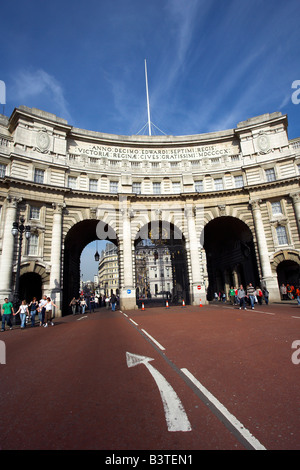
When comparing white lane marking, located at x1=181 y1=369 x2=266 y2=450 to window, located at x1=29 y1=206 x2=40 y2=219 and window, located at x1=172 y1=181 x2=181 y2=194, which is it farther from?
window, located at x1=172 y1=181 x2=181 y2=194

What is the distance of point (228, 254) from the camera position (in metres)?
33.9

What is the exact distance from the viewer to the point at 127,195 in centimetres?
2812

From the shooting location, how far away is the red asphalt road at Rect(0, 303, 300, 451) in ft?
9.17

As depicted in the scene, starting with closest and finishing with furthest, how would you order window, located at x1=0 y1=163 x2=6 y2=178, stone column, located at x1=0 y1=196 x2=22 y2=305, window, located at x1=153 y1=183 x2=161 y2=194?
stone column, located at x1=0 y1=196 x2=22 y2=305 → window, located at x1=0 y1=163 x2=6 y2=178 → window, located at x1=153 y1=183 x2=161 y2=194

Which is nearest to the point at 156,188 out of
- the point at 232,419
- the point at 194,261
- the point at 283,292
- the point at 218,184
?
the point at 218,184

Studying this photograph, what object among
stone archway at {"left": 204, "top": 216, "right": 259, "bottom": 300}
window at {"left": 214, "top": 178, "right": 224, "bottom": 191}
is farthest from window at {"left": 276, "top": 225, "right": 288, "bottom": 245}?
window at {"left": 214, "top": 178, "right": 224, "bottom": 191}

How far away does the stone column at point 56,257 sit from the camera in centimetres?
2306

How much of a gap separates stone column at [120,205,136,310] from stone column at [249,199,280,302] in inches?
531

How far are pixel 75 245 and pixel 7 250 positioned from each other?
10.4m

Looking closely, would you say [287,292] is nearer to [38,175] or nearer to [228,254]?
[228,254]

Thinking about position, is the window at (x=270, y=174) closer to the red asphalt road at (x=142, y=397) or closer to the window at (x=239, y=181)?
the window at (x=239, y=181)

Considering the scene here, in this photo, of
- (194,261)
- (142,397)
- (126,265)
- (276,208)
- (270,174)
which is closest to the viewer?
(142,397)

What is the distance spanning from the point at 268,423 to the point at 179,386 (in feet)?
5.34

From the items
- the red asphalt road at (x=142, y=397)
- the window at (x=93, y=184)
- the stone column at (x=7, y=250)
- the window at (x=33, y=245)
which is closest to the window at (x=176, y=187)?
the window at (x=93, y=184)
